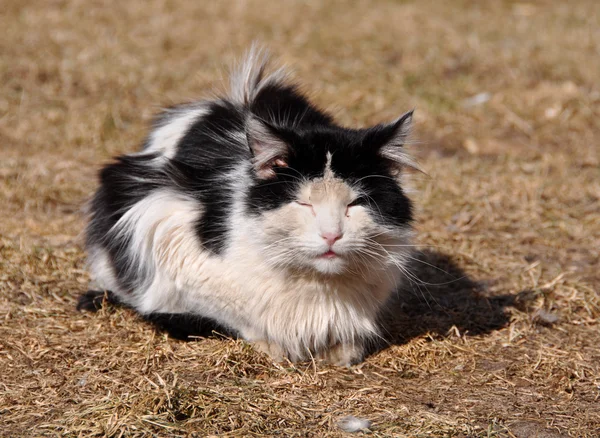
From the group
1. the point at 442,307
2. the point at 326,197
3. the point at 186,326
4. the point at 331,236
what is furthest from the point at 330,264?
the point at 442,307

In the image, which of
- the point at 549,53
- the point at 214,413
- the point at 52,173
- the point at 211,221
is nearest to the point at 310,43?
the point at 549,53

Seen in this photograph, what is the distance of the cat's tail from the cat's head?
2.24 feet

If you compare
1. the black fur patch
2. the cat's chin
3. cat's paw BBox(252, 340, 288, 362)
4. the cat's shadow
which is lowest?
the black fur patch

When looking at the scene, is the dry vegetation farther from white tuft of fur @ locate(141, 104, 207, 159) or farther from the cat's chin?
white tuft of fur @ locate(141, 104, 207, 159)

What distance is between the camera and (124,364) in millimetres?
2977

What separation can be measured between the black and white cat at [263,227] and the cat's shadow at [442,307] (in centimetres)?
27

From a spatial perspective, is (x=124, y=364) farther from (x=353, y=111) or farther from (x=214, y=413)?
(x=353, y=111)

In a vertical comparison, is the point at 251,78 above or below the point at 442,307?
above

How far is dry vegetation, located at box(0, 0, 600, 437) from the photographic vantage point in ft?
8.98

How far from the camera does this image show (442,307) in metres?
3.67

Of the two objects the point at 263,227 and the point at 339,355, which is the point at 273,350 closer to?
the point at 339,355

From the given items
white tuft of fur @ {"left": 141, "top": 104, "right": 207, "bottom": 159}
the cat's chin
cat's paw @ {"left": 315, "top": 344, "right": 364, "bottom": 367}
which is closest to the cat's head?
the cat's chin

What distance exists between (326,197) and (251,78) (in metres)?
1.09

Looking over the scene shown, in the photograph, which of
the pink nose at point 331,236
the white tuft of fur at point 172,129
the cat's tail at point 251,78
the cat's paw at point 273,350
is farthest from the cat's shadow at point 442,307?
the white tuft of fur at point 172,129
